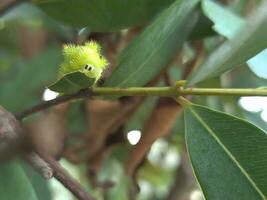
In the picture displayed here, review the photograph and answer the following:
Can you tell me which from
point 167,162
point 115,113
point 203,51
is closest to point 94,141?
point 115,113

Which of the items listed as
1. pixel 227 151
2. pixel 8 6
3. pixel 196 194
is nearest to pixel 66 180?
pixel 227 151

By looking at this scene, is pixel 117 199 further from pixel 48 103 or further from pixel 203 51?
pixel 48 103

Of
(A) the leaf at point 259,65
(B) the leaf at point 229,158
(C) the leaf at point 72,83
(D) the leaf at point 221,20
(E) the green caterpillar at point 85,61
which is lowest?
(B) the leaf at point 229,158

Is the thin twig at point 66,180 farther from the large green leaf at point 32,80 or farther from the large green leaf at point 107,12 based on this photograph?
the large green leaf at point 32,80

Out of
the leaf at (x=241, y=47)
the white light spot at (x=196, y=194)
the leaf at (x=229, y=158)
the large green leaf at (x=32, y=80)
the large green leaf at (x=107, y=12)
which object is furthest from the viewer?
the white light spot at (x=196, y=194)

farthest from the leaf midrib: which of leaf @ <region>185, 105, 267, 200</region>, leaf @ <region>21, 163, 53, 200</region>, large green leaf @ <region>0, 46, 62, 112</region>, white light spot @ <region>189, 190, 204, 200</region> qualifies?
white light spot @ <region>189, 190, 204, 200</region>

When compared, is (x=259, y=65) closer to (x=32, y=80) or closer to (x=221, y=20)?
(x=221, y=20)

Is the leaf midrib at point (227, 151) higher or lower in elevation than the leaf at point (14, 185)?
higher

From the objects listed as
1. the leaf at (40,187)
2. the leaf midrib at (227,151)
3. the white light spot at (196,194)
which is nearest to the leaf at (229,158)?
the leaf midrib at (227,151)
